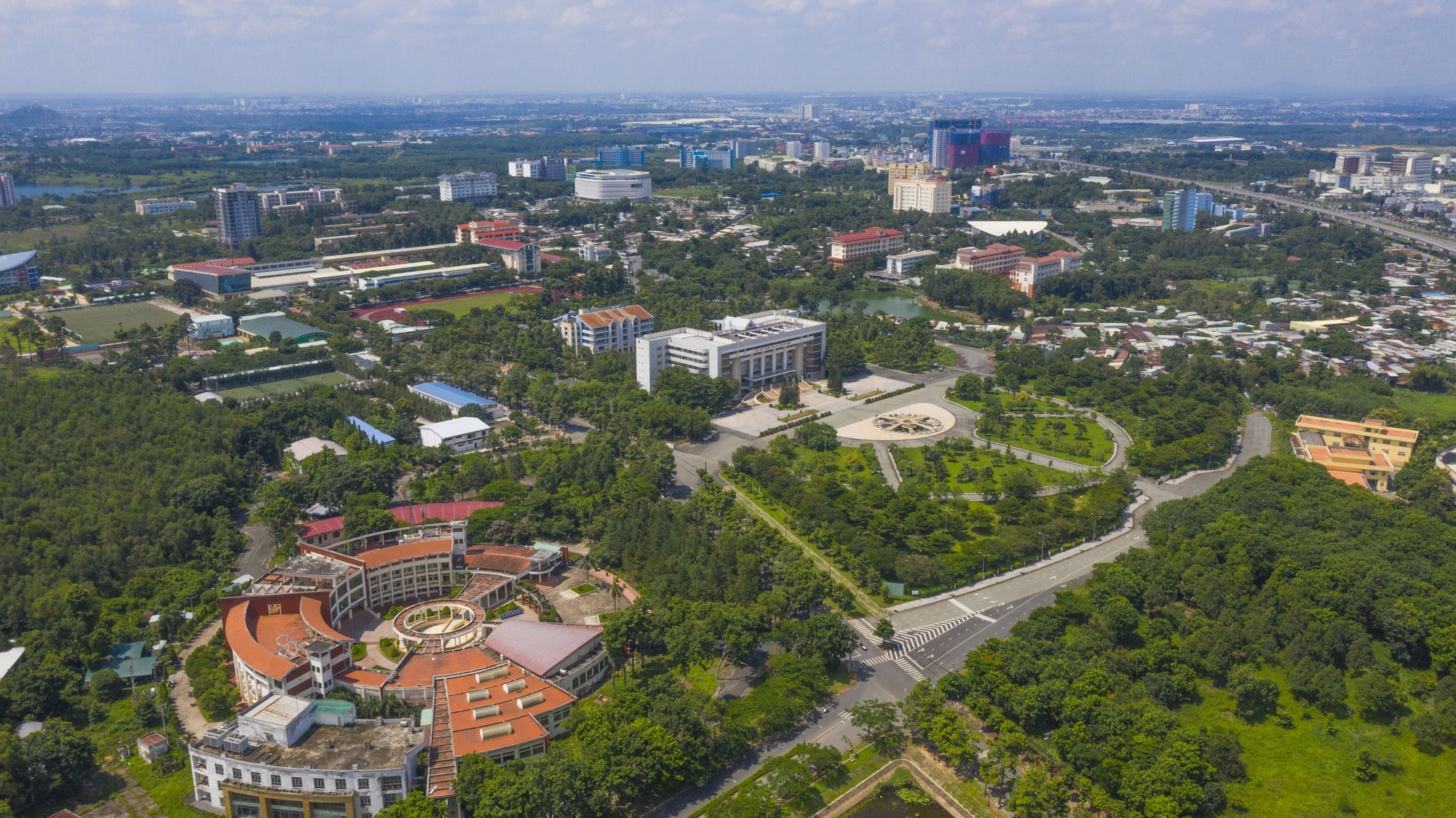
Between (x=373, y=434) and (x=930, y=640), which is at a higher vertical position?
(x=373, y=434)

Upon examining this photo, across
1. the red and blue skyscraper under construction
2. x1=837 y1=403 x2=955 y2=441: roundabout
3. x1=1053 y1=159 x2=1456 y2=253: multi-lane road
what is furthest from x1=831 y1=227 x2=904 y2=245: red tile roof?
the red and blue skyscraper under construction

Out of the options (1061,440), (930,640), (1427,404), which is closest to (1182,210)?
(1427,404)

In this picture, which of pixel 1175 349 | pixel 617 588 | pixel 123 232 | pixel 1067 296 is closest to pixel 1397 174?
pixel 1067 296

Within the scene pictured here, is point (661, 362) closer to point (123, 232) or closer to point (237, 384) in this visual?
point (237, 384)

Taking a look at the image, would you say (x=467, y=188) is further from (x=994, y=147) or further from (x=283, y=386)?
(x=994, y=147)

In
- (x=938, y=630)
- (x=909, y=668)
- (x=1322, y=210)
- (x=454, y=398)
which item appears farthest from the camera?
(x=1322, y=210)

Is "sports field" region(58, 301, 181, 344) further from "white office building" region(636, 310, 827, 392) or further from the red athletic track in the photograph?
"white office building" region(636, 310, 827, 392)

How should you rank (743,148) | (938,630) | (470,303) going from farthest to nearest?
1. (743,148)
2. (470,303)
3. (938,630)
